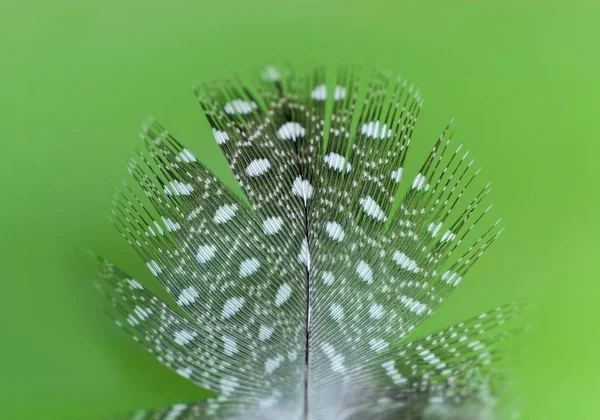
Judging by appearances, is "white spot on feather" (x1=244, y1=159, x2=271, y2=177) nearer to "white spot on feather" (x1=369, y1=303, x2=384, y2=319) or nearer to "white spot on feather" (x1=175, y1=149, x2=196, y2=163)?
"white spot on feather" (x1=175, y1=149, x2=196, y2=163)

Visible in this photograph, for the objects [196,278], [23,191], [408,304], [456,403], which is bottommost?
[456,403]

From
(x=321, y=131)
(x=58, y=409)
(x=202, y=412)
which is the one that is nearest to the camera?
(x=321, y=131)

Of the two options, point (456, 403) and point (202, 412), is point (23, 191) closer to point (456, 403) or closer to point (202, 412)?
point (202, 412)

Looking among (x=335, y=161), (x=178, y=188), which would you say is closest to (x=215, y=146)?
(x=178, y=188)

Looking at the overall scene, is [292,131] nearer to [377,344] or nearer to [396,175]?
[396,175]

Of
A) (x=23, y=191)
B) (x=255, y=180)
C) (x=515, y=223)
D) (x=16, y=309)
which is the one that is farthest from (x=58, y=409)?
(x=515, y=223)

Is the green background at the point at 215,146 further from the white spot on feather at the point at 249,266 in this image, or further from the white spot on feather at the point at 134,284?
the white spot on feather at the point at 249,266
